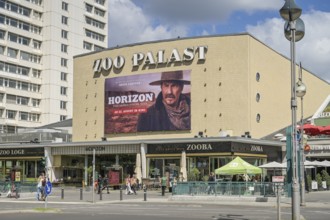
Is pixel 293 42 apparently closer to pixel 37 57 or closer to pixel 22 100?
pixel 22 100

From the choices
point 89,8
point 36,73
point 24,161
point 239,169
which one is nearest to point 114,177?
point 24,161

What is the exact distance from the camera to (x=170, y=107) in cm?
5541

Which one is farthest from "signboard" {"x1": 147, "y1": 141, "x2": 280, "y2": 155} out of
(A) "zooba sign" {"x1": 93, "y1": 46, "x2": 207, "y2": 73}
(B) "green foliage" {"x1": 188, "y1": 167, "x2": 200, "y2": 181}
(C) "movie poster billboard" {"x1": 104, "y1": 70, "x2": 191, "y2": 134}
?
(A) "zooba sign" {"x1": 93, "y1": 46, "x2": 207, "y2": 73}

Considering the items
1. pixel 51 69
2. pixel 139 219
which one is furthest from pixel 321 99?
pixel 139 219

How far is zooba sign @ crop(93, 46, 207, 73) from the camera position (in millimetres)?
54656

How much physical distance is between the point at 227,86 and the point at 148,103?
8.38m

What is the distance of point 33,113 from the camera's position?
321ft

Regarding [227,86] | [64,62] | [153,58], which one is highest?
[64,62]

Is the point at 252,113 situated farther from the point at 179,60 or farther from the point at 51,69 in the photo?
the point at 51,69

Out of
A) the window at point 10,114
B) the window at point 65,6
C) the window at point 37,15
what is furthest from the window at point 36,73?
the window at point 65,6

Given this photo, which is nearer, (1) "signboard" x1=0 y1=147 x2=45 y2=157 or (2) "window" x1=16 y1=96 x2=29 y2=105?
(1) "signboard" x1=0 y1=147 x2=45 y2=157

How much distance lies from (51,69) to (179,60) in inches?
1884

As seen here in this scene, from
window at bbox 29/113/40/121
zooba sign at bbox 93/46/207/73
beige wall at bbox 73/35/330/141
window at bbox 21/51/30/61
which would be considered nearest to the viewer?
beige wall at bbox 73/35/330/141

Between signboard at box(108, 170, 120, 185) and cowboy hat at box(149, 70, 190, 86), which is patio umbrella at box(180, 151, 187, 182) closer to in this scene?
signboard at box(108, 170, 120, 185)
